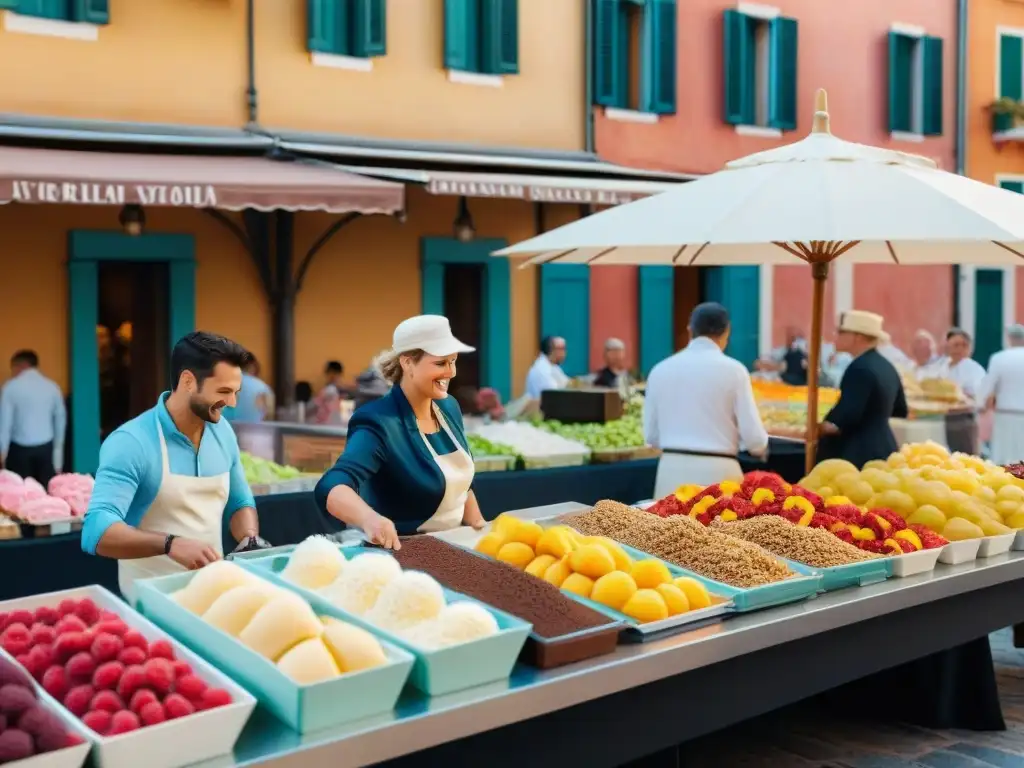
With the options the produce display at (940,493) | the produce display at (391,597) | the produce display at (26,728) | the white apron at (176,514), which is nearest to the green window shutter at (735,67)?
the produce display at (940,493)

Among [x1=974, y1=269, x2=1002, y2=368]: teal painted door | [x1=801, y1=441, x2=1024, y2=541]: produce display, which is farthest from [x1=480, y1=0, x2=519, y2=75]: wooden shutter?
[x1=974, y1=269, x2=1002, y2=368]: teal painted door

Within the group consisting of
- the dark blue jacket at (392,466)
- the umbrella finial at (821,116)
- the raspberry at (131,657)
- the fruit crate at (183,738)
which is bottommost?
the fruit crate at (183,738)

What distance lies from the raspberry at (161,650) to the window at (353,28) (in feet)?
→ 33.4

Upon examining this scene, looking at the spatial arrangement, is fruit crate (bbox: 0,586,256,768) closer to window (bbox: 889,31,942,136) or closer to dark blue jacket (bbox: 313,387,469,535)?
dark blue jacket (bbox: 313,387,469,535)

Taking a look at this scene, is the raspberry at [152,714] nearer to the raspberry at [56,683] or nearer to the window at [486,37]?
the raspberry at [56,683]

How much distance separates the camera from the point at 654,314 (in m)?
15.3

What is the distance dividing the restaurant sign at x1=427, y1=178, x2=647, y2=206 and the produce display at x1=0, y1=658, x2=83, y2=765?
8.68 m

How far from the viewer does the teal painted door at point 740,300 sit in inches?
635

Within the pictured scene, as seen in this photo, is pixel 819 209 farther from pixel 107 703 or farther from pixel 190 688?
pixel 107 703

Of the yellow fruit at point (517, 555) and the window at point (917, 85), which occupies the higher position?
the window at point (917, 85)

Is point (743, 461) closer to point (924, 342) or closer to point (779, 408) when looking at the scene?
point (779, 408)

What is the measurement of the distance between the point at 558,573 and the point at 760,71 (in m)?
13.9

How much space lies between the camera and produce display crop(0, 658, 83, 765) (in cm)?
229

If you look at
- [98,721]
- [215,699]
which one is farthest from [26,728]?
[215,699]
